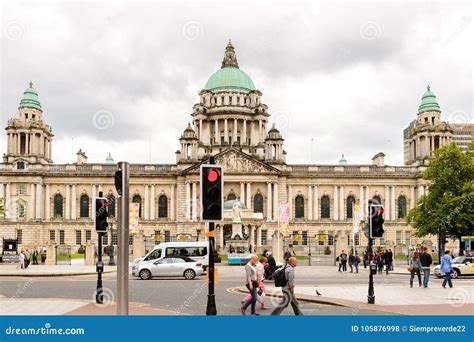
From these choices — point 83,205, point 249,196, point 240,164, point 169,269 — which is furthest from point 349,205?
point 169,269

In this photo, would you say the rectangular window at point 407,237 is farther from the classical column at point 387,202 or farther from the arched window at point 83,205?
the arched window at point 83,205

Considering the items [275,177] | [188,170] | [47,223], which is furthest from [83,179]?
[275,177]

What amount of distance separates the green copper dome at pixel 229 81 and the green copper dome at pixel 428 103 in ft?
106

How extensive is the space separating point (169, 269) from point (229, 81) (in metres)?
78.5

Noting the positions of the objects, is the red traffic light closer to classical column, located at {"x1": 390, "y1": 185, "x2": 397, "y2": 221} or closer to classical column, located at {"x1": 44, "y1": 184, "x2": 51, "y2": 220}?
classical column, located at {"x1": 44, "y1": 184, "x2": 51, "y2": 220}

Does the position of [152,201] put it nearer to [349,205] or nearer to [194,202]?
[194,202]

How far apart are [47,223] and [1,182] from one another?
8991 mm

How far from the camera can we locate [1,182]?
290 ft

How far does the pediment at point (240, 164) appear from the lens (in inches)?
3462

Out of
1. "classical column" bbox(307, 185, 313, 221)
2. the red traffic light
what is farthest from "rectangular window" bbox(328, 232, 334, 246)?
the red traffic light

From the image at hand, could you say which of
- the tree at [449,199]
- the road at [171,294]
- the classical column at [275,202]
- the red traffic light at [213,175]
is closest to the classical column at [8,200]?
the classical column at [275,202]

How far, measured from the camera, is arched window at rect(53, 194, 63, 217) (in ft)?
298

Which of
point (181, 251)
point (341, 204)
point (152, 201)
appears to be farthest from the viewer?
point (341, 204)

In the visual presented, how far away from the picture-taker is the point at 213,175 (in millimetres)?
13008
